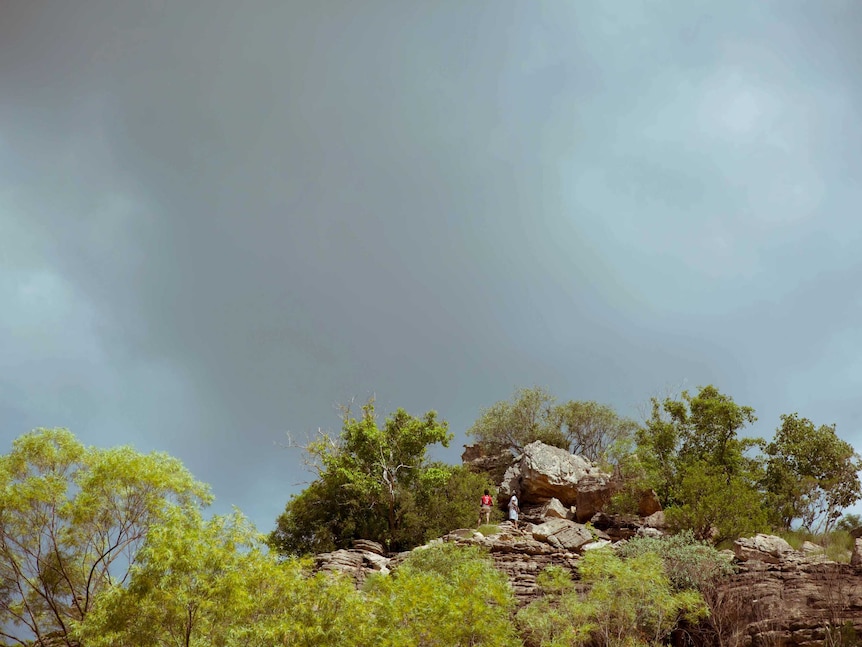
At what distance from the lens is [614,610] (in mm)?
18719

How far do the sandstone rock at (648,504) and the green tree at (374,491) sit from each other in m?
8.94

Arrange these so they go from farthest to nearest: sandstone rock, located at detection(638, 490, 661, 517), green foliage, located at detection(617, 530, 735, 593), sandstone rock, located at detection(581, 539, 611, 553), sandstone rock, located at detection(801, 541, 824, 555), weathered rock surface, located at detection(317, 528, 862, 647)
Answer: sandstone rock, located at detection(638, 490, 661, 517) → sandstone rock, located at detection(581, 539, 611, 553) → sandstone rock, located at detection(801, 541, 824, 555) → green foliage, located at detection(617, 530, 735, 593) → weathered rock surface, located at detection(317, 528, 862, 647)

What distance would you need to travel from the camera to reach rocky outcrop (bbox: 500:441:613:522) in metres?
34.8

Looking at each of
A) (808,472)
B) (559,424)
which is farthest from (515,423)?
(808,472)

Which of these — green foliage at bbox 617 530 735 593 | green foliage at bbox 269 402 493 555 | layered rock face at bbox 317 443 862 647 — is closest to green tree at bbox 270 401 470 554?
green foliage at bbox 269 402 493 555

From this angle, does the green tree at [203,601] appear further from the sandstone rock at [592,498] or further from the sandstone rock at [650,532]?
the sandstone rock at [592,498]

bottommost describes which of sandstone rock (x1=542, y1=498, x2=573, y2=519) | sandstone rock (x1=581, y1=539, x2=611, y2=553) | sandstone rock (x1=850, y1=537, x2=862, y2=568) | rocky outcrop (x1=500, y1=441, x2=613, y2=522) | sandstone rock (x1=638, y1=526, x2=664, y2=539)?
sandstone rock (x1=850, y1=537, x2=862, y2=568)

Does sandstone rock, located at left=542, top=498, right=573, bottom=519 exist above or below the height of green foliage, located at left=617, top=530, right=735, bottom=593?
above

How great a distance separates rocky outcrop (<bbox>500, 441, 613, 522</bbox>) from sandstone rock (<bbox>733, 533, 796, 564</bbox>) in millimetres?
9353

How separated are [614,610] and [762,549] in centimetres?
941

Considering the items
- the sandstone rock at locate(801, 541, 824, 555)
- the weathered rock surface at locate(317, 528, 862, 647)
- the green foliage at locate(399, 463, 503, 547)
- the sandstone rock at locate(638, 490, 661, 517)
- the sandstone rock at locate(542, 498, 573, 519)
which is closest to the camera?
the weathered rock surface at locate(317, 528, 862, 647)

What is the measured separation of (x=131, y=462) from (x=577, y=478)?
26.4 metres

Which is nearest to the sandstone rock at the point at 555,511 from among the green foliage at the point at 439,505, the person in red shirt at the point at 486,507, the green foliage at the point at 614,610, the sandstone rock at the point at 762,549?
the green foliage at the point at 439,505

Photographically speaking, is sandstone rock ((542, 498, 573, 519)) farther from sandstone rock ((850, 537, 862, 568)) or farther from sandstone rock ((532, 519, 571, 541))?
sandstone rock ((850, 537, 862, 568))
